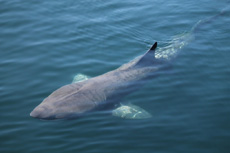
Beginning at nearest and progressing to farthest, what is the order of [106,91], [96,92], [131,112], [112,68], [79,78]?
[131,112]
[96,92]
[106,91]
[79,78]
[112,68]

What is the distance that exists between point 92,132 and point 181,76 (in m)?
3.67

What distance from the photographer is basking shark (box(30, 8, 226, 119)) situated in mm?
8141

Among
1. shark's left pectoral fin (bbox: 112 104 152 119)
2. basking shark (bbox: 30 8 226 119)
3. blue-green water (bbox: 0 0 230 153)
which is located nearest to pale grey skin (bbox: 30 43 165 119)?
basking shark (bbox: 30 8 226 119)

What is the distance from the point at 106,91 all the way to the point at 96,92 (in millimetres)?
300

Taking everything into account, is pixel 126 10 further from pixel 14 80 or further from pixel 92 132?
pixel 92 132

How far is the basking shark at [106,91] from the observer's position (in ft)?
26.7

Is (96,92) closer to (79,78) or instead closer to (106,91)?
(106,91)

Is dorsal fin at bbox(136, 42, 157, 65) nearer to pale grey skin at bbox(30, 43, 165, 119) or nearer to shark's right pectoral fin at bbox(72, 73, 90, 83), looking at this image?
pale grey skin at bbox(30, 43, 165, 119)

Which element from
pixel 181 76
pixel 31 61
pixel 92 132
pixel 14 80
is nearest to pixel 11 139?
pixel 92 132

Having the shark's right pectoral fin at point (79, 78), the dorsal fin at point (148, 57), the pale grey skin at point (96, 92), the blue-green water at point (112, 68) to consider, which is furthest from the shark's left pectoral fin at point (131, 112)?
the dorsal fin at point (148, 57)

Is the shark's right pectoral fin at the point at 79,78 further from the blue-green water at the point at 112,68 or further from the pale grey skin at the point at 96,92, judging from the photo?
the pale grey skin at the point at 96,92

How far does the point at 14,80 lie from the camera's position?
9570 millimetres

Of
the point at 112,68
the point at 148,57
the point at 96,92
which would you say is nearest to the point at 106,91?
the point at 96,92

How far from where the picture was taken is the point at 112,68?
10.3 meters
